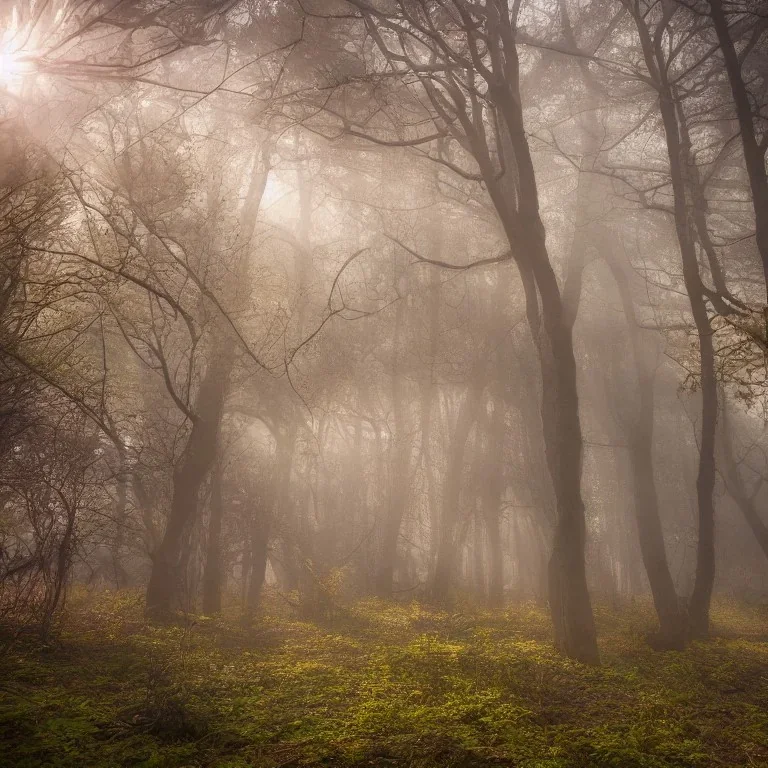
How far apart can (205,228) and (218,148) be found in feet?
9.03

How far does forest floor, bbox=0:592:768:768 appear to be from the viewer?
9.56 feet

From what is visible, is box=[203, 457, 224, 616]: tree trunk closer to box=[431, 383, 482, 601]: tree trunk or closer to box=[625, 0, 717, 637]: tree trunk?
box=[431, 383, 482, 601]: tree trunk

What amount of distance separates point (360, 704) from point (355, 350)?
528 inches

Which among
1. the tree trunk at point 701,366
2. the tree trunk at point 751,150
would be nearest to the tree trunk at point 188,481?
the tree trunk at point 701,366

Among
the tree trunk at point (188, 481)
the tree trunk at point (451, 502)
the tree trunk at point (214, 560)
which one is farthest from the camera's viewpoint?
the tree trunk at point (451, 502)

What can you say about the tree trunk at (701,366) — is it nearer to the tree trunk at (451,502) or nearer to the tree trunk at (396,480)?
the tree trunk at (451,502)

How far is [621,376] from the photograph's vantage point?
1894cm

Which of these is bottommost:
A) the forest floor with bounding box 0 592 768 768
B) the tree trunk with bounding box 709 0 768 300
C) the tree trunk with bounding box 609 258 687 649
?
the forest floor with bounding box 0 592 768 768

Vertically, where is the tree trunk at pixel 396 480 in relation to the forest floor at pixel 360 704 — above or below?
above

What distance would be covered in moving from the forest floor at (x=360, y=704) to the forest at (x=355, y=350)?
0.12 ft

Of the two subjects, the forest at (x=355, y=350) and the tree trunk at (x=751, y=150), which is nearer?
the forest at (x=355, y=350)

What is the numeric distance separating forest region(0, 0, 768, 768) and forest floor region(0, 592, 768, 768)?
1.4 inches

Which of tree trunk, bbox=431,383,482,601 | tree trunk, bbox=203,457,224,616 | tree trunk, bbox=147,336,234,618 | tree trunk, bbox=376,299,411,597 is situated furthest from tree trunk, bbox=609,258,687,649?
tree trunk, bbox=203,457,224,616

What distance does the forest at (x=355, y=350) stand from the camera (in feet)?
12.8
